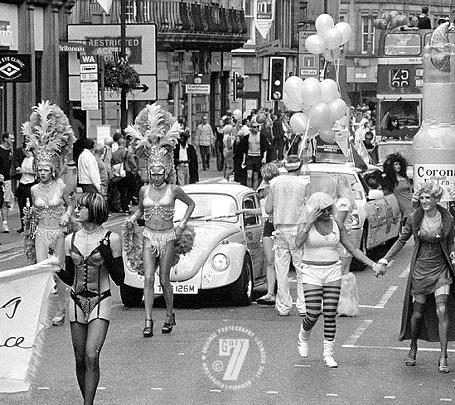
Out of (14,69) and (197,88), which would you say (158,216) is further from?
(197,88)

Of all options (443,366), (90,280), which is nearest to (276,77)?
(443,366)

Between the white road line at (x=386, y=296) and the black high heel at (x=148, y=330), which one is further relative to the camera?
the white road line at (x=386, y=296)

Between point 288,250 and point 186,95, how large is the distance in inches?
1649

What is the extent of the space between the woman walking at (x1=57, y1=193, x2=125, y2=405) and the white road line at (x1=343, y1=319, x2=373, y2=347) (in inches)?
152

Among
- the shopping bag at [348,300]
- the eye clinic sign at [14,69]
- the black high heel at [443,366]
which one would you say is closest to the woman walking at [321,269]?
the black high heel at [443,366]

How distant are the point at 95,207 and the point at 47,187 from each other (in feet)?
13.4

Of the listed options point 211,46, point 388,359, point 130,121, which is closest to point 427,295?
point 388,359

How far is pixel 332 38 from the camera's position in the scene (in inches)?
829

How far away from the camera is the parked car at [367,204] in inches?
744

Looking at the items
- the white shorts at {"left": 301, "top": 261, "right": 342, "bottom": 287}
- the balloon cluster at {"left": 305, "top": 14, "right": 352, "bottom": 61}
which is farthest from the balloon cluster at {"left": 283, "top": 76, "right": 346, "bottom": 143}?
the white shorts at {"left": 301, "top": 261, "right": 342, "bottom": 287}

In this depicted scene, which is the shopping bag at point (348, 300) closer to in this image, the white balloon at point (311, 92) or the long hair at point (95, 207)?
the white balloon at point (311, 92)

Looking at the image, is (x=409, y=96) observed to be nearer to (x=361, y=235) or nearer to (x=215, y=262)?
(x=361, y=235)

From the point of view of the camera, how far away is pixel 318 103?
18469 mm

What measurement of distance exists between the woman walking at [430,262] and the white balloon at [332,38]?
9.58 metres
